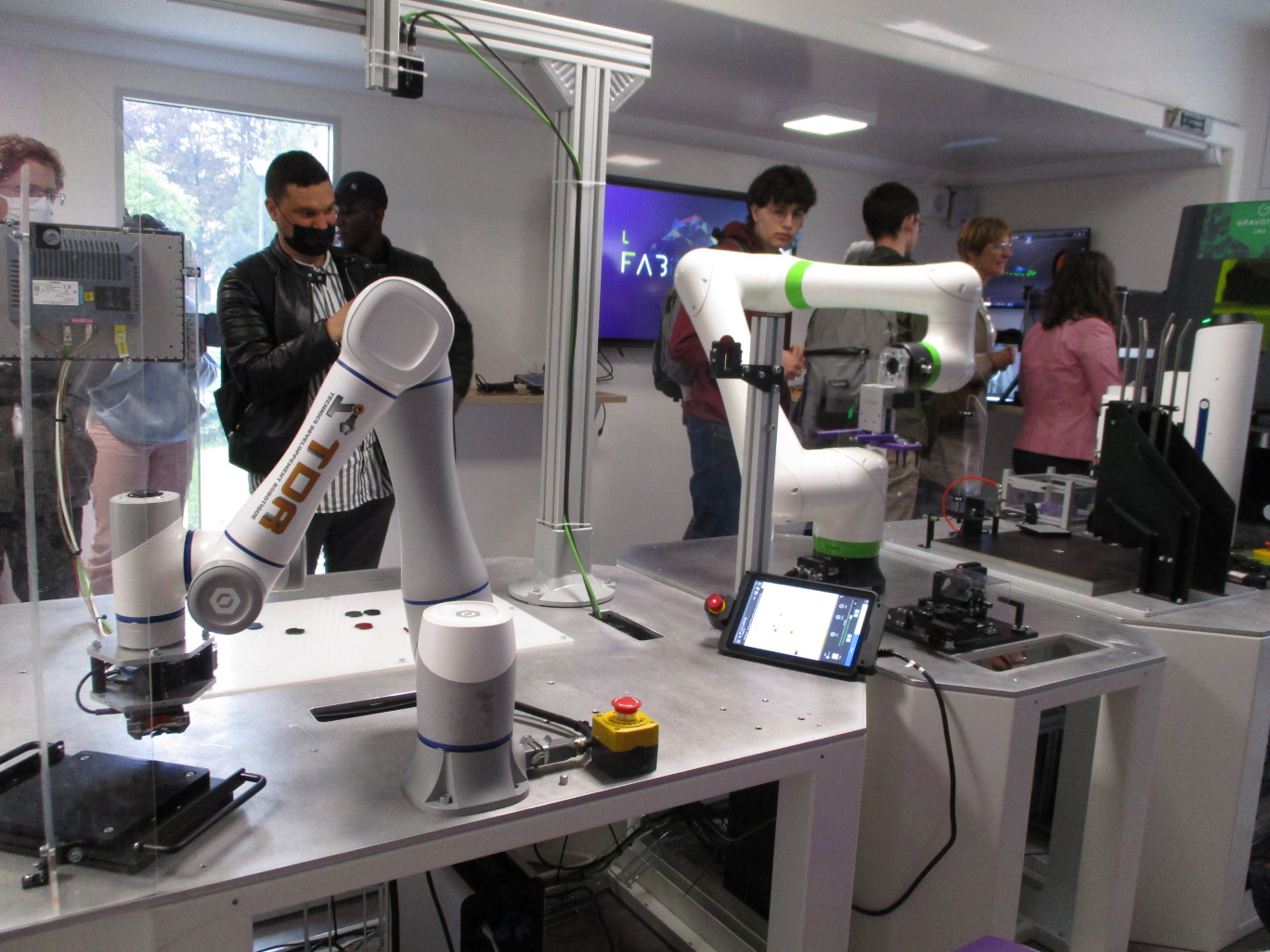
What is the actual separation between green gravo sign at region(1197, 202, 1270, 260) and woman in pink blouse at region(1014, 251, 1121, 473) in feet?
1.02

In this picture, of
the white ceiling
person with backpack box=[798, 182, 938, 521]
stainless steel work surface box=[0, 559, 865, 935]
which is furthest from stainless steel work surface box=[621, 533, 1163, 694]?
the white ceiling

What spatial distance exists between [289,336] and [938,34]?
2298mm

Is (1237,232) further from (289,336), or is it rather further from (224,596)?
(224,596)

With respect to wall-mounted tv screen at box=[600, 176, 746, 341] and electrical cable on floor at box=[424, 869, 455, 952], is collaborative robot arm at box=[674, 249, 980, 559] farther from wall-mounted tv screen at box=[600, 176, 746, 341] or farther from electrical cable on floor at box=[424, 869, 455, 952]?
wall-mounted tv screen at box=[600, 176, 746, 341]

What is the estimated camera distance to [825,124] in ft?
12.7

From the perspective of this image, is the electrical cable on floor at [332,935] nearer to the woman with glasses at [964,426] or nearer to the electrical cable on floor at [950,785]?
the electrical cable on floor at [950,785]

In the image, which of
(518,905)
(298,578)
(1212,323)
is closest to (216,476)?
(298,578)

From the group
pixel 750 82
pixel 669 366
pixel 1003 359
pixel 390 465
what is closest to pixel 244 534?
pixel 390 465

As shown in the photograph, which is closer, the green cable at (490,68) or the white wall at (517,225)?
the green cable at (490,68)

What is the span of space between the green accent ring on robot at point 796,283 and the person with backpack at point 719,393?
93cm

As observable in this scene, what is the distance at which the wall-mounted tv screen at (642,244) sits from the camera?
392 cm

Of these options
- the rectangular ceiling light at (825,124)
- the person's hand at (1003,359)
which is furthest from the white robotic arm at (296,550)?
the rectangular ceiling light at (825,124)

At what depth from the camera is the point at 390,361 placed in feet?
2.78

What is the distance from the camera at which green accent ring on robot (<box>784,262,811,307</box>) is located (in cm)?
150
